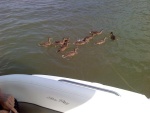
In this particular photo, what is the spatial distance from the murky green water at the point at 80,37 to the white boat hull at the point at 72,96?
8.87 ft

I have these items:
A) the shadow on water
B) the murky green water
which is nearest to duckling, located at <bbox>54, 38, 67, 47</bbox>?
the murky green water

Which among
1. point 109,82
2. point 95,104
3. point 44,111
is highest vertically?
point 95,104

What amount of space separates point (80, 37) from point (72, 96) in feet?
17.7

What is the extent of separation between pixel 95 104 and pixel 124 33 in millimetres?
5807

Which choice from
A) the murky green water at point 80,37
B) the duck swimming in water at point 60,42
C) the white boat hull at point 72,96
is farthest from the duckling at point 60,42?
the white boat hull at point 72,96

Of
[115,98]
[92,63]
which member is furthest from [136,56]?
[115,98]

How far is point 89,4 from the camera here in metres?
11.4

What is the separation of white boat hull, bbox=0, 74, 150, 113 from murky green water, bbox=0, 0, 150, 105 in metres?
2.70

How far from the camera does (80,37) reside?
8.83 meters

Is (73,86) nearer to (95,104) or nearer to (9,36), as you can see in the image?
(95,104)

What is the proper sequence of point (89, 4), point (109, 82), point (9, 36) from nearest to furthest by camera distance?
point (109, 82) < point (9, 36) < point (89, 4)

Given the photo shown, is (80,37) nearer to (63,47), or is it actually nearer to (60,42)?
(60,42)

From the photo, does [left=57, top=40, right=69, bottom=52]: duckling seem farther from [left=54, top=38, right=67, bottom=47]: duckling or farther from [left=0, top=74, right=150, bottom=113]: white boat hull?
[left=0, top=74, right=150, bottom=113]: white boat hull

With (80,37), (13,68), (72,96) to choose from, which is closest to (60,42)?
(80,37)
